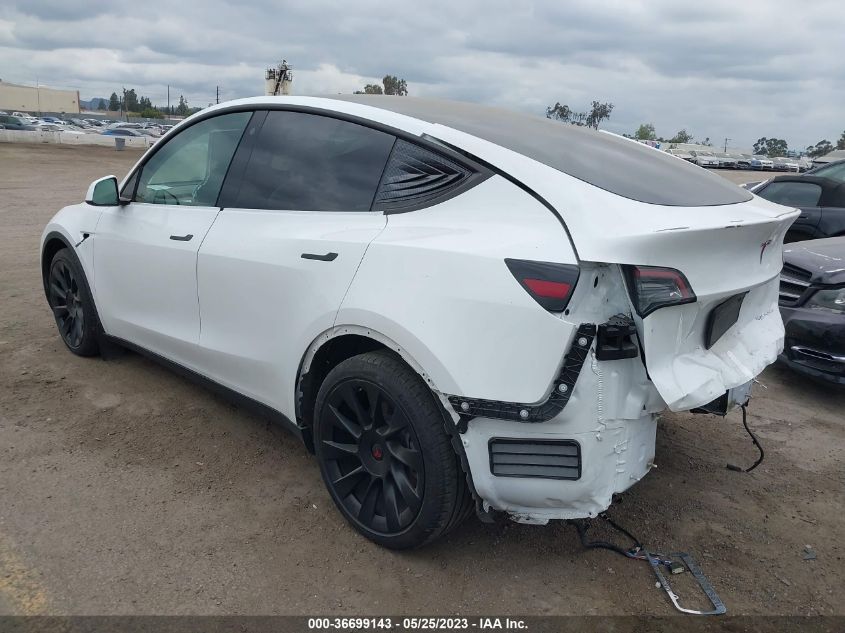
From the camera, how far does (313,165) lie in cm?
304

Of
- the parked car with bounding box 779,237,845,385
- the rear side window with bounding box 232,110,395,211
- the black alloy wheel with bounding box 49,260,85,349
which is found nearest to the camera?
the rear side window with bounding box 232,110,395,211

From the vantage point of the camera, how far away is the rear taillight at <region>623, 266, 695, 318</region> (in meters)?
2.16

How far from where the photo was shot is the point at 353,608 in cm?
244

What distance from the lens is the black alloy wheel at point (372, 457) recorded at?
256 cm

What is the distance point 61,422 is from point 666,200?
10.9 ft

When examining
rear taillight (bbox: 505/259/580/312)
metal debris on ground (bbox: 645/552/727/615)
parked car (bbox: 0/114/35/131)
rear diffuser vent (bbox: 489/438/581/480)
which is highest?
rear taillight (bbox: 505/259/580/312)

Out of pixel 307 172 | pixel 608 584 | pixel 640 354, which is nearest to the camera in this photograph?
pixel 640 354

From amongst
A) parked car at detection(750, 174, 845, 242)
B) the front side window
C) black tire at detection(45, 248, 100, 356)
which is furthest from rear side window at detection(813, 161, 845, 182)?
black tire at detection(45, 248, 100, 356)

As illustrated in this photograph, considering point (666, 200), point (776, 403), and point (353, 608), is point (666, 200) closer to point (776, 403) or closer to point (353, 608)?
point (353, 608)

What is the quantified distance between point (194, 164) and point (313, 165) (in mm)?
1130

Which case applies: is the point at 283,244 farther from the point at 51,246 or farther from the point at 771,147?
the point at 771,147

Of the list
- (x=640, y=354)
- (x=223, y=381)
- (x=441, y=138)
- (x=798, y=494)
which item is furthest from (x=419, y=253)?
(x=798, y=494)

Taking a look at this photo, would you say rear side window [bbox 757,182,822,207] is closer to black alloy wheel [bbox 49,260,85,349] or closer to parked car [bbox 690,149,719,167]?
black alloy wheel [bbox 49,260,85,349]

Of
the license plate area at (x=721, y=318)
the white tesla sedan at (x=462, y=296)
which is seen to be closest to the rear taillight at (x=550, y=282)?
the white tesla sedan at (x=462, y=296)
